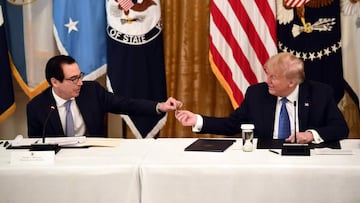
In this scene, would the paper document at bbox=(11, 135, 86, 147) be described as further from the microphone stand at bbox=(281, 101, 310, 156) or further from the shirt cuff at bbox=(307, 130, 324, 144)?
the shirt cuff at bbox=(307, 130, 324, 144)

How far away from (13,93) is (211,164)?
2.53 meters

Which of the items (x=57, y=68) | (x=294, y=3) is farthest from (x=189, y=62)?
(x=57, y=68)

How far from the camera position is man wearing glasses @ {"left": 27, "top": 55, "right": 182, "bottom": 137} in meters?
3.40

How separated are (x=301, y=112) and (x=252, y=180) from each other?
955mm

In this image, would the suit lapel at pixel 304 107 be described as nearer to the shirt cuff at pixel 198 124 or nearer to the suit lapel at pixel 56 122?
the shirt cuff at pixel 198 124

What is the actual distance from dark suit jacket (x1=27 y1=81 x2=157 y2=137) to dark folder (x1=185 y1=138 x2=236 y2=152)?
65cm

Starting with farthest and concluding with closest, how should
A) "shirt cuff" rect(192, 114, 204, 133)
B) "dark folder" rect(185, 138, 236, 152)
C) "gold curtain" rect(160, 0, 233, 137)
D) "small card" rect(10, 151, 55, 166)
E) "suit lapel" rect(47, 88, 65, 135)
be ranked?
1. "gold curtain" rect(160, 0, 233, 137)
2. "suit lapel" rect(47, 88, 65, 135)
3. "shirt cuff" rect(192, 114, 204, 133)
4. "dark folder" rect(185, 138, 236, 152)
5. "small card" rect(10, 151, 55, 166)

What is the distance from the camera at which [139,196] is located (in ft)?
7.82

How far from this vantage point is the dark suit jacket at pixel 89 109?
3.40 m

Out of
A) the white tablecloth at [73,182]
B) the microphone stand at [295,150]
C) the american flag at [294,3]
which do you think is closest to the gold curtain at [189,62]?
the american flag at [294,3]

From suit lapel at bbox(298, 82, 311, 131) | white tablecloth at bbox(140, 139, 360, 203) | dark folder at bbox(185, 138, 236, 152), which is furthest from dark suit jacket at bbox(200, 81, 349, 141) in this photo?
white tablecloth at bbox(140, 139, 360, 203)

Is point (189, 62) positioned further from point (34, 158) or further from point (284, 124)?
point (34, 158)

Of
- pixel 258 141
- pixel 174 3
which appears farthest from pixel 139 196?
pixel 174 3

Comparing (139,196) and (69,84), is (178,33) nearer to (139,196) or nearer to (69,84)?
(69,84)
